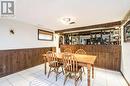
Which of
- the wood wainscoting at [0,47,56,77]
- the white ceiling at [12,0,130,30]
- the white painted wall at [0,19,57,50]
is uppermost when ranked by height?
the white ceiling at [12,0,130,30]

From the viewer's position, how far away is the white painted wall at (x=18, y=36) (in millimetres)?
3385

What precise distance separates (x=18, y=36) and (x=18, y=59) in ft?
3.11

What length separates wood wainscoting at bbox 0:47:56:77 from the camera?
335 cm

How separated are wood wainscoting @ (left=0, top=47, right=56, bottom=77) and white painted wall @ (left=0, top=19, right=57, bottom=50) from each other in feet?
0.68

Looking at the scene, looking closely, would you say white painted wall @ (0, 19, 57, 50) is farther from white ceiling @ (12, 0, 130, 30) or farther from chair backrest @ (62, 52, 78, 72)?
chair backrest @ (62, 52, 78, 72)

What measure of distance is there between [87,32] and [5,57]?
3.94 meters

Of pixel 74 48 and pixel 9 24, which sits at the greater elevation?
pixel 9 24

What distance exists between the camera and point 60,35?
21.8ft

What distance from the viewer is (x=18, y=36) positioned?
392cm

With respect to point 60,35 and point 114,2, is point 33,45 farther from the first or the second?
point 114,2

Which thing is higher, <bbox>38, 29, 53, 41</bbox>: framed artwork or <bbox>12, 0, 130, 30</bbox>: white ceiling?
<bbox>12, 0, 130, 30</bbox>: white ceiling

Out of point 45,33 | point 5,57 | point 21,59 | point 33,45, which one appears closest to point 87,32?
point 45,33

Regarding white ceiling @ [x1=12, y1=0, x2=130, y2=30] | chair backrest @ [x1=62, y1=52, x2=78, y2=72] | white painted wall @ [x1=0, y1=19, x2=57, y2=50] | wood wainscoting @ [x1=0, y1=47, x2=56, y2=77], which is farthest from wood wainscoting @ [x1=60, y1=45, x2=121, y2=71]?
white painted wall @ [x1=0, y1=19, x2=57, y2=50]

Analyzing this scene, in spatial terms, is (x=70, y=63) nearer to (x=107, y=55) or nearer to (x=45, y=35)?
(x=107, y=55)
